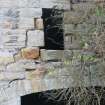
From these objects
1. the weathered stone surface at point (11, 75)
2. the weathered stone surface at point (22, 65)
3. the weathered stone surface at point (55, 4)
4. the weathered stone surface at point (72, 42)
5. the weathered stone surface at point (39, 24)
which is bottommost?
the weathered stone surface at point (11, 75)

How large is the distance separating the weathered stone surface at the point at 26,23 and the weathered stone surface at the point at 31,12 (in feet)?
0.17

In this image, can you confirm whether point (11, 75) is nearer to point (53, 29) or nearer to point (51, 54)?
point (51, 54)

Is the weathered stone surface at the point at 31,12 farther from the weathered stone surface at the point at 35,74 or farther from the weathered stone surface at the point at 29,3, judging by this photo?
the weathered stone surface at the point at 35,74

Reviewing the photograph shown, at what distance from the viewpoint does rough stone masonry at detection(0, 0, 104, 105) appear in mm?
5781

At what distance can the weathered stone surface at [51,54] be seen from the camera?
19.3 feet

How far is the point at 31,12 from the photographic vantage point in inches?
234

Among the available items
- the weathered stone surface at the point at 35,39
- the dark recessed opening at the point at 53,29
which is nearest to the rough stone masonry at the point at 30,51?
the weathered stone surface at the point at 35,39

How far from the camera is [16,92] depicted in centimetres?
575

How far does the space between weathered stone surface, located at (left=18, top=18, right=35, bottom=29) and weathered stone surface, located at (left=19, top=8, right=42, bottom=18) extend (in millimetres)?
52

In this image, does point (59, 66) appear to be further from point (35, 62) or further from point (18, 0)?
point (18, 0)

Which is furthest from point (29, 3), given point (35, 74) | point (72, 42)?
point (35, 74)

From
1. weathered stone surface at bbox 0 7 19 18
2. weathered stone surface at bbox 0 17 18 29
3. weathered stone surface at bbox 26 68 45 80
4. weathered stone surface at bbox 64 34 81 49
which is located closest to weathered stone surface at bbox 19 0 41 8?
weathered stone surface at bbox 0 7 19 18

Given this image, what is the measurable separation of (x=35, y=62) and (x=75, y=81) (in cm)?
58

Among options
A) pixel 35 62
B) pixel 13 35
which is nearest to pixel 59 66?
pixel 35 62
